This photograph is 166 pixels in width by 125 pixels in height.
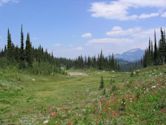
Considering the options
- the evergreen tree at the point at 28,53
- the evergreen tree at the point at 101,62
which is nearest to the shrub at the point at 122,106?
the evergreen tree at the point at 28,53

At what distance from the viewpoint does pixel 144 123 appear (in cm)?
1822

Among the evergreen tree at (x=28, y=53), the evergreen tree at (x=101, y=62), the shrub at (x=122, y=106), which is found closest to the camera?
the shrub at (x=122, y=106)

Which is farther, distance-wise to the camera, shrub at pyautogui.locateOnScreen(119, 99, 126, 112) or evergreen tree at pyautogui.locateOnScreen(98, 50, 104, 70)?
evergreen tree at pyautogui.locateOnScreen(98, 50, 104, 70)

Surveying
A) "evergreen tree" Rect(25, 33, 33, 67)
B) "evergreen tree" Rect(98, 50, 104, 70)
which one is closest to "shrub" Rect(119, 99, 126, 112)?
"evergreen tree" Rect(25, 33, 33, 67)

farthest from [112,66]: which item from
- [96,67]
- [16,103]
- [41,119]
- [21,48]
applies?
[41,119]

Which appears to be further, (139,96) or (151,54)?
(151,54)

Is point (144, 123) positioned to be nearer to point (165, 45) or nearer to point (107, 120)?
point (107, 120)

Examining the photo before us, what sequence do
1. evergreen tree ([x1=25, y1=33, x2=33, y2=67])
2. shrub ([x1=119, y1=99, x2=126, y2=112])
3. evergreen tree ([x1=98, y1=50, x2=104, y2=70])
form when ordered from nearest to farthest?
shrub ([x1=119, y1=99, x2=126, y2=112]) → evergreen tree ([x1=25, y1=33, x2=33, y2=67]) → evergreen tree ([x1=98, y1=50, x2=104, y2=70])

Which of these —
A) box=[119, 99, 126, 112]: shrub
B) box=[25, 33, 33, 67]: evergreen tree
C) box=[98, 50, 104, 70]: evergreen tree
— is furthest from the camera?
box=[98, 50, 104, 70]: evergreen tree

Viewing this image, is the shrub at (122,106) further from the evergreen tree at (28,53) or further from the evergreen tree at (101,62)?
the evergreen tree at (101,62)

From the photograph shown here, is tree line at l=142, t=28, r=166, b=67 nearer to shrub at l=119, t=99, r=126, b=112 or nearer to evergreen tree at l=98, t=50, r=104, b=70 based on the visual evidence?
evergreen tree at l=98, t=50, r=104, b=70

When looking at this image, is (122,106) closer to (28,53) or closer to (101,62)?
(28,53)

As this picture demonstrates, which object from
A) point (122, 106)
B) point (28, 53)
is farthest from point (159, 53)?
point (122, 106)

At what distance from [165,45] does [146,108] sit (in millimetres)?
107679
